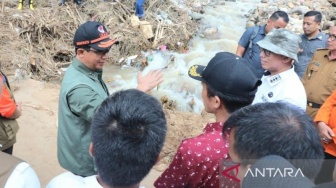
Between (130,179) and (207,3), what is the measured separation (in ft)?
36.1

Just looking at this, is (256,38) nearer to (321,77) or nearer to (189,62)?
(321,77)

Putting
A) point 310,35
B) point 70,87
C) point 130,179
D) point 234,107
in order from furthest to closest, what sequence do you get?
1. point 310,35
2. point 70,87
3. point 234,107
4. point 130,179

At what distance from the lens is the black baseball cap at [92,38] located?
232 centimetres

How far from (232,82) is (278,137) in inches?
20.8

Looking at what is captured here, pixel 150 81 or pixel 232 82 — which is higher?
pixel 232 82

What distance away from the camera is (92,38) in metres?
2.32

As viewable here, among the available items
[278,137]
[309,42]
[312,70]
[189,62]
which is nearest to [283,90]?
[312,70]

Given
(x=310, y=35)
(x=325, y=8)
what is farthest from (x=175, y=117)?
(x=325, y=8)

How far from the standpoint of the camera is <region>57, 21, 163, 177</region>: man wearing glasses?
2.14m

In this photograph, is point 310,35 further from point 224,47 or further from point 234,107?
point 224,47

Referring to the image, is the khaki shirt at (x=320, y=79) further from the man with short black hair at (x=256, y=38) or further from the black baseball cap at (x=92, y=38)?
the black baseball cap at (x=92, y=38)

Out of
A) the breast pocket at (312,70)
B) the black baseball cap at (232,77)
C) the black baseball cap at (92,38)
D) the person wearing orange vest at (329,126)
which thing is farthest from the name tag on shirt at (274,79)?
the black baseball cap at (92,38)

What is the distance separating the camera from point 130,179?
1.33m

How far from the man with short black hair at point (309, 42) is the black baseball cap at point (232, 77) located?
2478 mm
